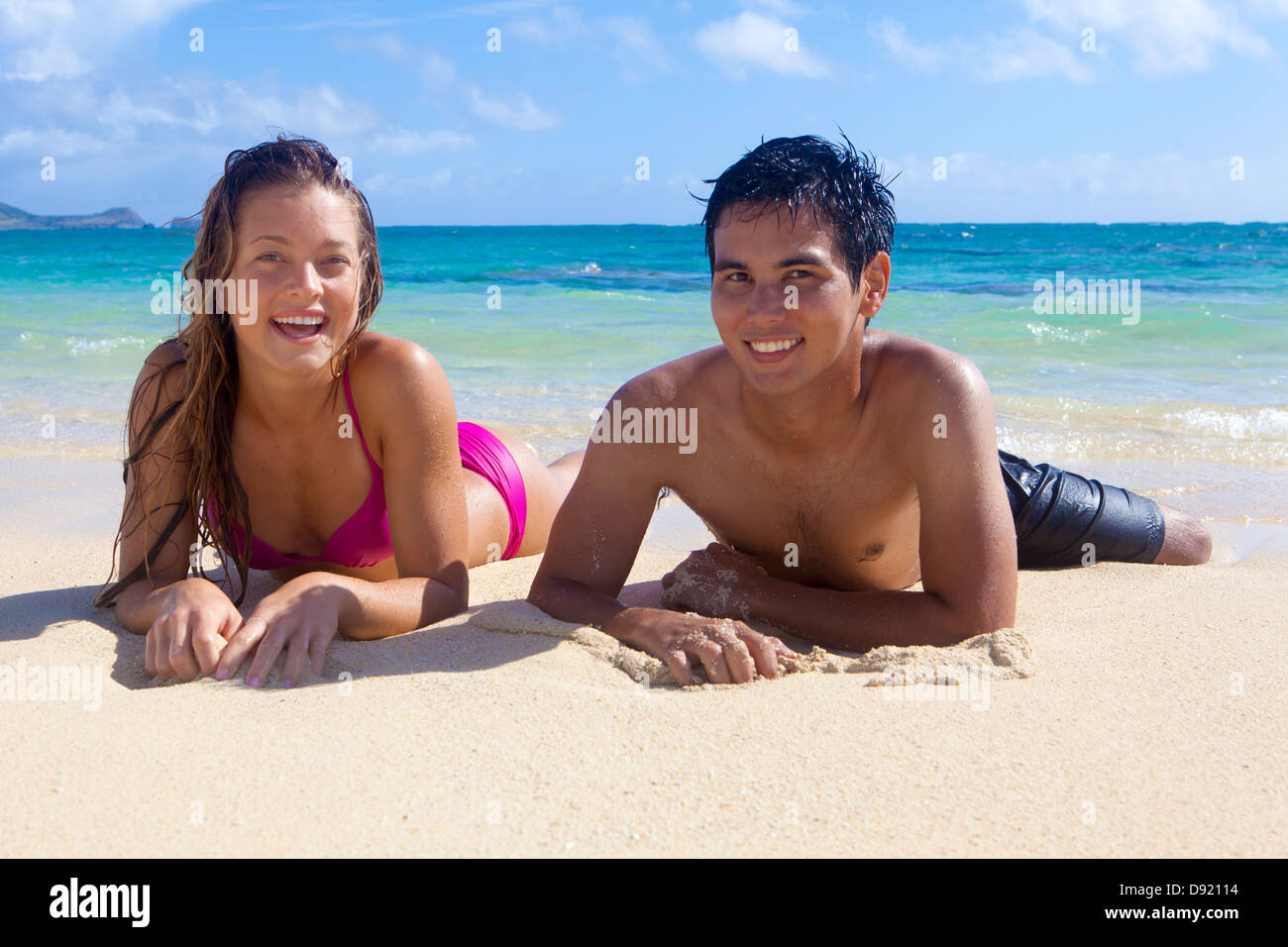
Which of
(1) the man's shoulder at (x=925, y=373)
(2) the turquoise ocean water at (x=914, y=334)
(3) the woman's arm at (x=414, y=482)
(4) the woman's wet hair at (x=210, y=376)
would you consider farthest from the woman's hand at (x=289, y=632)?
(2) the turquoise ocean water at (x=914, y=334)

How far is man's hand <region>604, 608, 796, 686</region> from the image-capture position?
2484 mm

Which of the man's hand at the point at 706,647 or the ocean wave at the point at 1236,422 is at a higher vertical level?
the ocean wave at the point at 1236,422

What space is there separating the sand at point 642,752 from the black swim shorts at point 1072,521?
882 millimetres

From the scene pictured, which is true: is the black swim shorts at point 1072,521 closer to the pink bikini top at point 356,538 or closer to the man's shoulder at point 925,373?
the man's shoulder at point 925,373

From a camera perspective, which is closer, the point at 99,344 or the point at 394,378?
the point at 394,378

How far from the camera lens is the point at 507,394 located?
8.23m

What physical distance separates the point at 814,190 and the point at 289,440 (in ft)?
5.54

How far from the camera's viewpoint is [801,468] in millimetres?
2998

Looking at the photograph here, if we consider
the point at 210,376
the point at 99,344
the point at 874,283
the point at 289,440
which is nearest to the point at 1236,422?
the point at 874,283

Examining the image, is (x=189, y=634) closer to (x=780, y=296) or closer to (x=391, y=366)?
(x=391, y=366)

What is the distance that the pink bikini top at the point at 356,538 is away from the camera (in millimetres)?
3229
